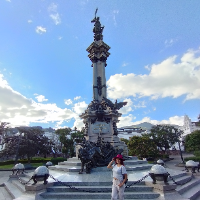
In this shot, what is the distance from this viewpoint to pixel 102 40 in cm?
1870

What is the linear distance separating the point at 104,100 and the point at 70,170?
7.84 metres

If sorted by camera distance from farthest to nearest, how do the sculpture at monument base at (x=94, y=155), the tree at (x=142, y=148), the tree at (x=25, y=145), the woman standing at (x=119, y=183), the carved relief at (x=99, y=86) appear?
the tree at (x=142, y=148) → the tree at (x=25, y=145) → the carved relief at (x=99, y=86) → the sculpture at monument base at (x=94, y=155) → the woman standing at (x=119, y=183)

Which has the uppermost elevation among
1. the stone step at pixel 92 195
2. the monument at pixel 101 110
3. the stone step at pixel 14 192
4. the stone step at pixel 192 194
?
the monument at pixel 101 110

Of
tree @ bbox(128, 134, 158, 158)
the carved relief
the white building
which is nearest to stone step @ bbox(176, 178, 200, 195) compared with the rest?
the carved relief

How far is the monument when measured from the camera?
1397 cm

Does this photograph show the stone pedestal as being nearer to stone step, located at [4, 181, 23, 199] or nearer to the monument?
stone step, located at [4, 181, 23, 199]

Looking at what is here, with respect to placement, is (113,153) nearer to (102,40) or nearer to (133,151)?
(102,40)

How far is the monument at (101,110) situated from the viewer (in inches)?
550

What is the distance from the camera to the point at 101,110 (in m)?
14.5

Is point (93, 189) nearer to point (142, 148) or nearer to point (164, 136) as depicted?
point (142, 148)

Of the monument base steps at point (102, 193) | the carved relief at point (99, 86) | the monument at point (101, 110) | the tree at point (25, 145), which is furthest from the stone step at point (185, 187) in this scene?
the tree at point (25, 145)

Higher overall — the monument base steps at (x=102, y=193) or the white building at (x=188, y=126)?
the white building at (x=188, y=126)

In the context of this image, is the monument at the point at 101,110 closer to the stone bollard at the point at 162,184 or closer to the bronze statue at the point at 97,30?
the bronze statue at the point at 97,30

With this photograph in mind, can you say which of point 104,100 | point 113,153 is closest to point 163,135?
point 104,100
